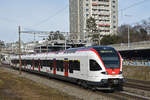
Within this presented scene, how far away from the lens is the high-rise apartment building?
362 ft

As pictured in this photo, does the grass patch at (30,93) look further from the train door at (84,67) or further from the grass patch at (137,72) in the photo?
the grass patch at (137,72)

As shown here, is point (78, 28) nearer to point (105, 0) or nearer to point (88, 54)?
point (105, 0)

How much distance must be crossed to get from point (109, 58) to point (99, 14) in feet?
318

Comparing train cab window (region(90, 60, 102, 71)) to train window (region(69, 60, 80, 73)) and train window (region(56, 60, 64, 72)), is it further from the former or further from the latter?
train window (region(56, 60, 64, 72))

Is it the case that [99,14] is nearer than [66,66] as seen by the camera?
No

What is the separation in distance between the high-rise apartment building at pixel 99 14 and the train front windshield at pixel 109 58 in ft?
297

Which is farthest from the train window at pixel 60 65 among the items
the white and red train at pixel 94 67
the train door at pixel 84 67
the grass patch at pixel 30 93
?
the train door at pixel 84 67

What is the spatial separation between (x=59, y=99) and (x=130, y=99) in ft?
14.4

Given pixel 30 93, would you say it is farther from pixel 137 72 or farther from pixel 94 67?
pixel 137 72

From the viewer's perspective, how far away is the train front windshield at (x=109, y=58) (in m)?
17.1

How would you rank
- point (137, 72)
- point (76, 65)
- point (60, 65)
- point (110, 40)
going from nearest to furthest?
point (76, 65) < point (60, 65) < point (137, 72) < point (110, 40)

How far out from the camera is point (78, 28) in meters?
116

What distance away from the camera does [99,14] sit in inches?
4422

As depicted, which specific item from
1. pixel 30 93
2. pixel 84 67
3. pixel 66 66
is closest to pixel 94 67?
pixel 84 67
